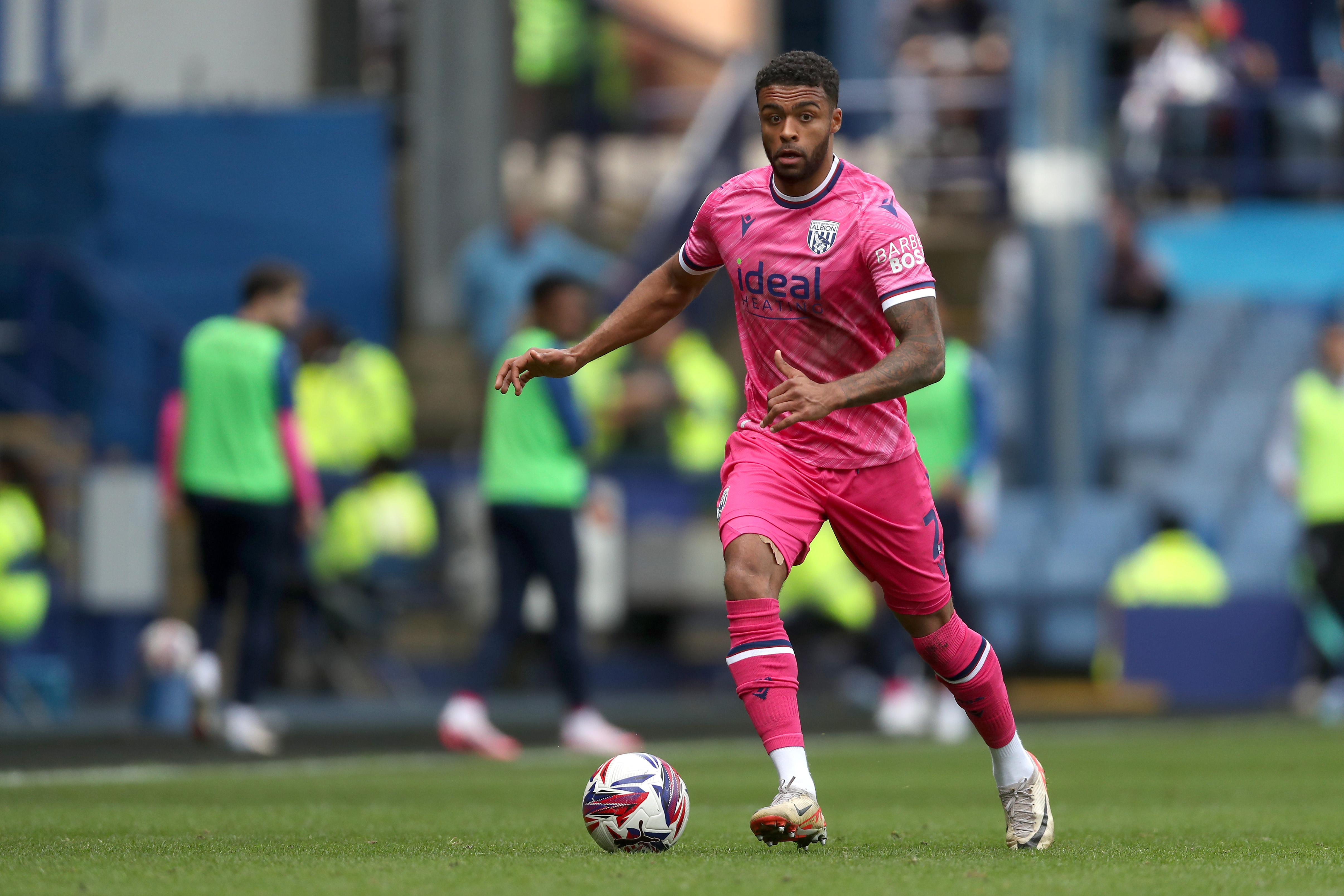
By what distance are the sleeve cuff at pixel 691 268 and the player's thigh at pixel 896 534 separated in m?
0.79

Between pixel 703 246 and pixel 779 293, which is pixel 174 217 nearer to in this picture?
pixel 703 246

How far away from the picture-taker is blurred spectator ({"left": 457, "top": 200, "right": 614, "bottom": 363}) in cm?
1680

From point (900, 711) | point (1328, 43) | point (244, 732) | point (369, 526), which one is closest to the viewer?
point (244, 732)

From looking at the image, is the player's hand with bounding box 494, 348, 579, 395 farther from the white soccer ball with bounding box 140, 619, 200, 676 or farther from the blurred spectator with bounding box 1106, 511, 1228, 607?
the blurred spectator with bounding box 1106, 511, 1228, 607

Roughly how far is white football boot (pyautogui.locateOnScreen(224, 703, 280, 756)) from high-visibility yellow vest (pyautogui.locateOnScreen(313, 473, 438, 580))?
13.6ft

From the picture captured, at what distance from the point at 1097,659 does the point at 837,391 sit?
1257cm

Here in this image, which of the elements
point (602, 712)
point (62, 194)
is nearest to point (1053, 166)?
point (602, 712)

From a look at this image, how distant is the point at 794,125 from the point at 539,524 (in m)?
5.59

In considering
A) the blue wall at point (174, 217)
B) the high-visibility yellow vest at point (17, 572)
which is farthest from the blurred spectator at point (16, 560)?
the blue wall at point (174, 217)

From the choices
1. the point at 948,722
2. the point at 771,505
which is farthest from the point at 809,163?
the point at 948,722

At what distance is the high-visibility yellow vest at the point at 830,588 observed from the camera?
15391 mm

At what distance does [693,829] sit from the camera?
6902mm

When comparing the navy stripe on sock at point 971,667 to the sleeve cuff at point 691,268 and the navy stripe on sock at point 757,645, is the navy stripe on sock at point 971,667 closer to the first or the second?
the navy stripe on sock at point 757,645

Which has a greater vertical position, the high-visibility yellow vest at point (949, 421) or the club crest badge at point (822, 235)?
the club crest badge at point (822, 235)
